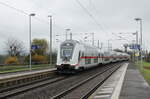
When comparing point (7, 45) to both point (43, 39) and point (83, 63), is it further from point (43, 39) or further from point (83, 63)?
point (83, 63)

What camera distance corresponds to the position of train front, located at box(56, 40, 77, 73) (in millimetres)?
23844

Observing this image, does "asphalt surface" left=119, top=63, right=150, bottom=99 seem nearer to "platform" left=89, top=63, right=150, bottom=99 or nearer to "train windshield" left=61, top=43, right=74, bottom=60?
"platform" left=89, top=63, right=150, bottom=99

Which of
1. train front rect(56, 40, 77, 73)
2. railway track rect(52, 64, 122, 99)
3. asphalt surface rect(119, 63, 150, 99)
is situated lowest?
railway track rect(52, 64, 122, 99)

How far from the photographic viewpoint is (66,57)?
2414 cm

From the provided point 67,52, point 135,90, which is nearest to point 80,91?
point 135,90

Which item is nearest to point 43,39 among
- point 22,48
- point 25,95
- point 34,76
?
point 22,48

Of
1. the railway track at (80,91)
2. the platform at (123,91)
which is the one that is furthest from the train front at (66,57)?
the platform at (123,91)

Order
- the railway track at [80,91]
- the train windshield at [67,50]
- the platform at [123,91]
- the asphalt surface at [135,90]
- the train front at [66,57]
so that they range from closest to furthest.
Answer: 1. the asphalt surface at [135,90]
2. the platform at [123,91]
3. the railway track at [80,91]
4. the train front at [66,57]
5. the train windshield at [67,50]

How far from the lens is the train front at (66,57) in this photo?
2384 cm

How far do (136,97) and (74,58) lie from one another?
13.0 metres

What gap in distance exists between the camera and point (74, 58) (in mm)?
23938

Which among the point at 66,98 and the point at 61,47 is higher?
the point at 61,47

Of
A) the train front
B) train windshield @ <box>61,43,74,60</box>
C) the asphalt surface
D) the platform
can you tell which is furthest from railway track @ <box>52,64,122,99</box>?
train windshield @ <box>61,43,74,60</box>

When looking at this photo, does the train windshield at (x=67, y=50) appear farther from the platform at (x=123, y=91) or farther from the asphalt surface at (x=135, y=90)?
the asphalt surface at (x=135, y=90)
